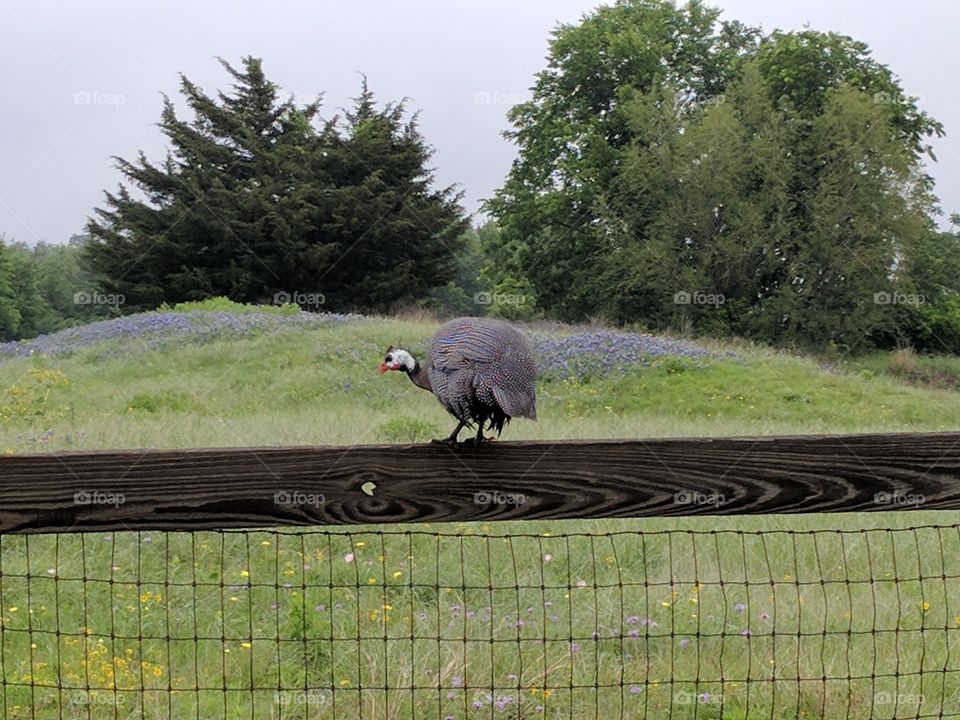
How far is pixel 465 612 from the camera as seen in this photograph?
3.25m

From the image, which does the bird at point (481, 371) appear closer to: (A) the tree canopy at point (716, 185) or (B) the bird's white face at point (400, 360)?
(B) the bird's white face at point (400, 360)

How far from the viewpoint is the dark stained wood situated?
6.64 ft

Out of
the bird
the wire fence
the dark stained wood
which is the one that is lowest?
the wire fence

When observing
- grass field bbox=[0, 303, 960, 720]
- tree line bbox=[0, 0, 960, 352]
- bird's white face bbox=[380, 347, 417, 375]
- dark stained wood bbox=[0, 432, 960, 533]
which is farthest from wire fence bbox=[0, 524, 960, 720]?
tree line bbox=[0, 0, 960, 352]

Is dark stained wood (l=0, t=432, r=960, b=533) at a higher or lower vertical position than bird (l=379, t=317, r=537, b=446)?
lower

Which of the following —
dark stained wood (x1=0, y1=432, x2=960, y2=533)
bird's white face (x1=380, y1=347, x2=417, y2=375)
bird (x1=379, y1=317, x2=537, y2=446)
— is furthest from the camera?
bird's white face (x1=380, y1=347, x2=417, y2=375)

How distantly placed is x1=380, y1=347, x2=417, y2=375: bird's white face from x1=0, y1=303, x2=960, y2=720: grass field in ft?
1.72

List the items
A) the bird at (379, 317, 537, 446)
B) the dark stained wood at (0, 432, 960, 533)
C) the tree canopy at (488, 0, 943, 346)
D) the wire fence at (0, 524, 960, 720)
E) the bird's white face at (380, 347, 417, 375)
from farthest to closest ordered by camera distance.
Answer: the tree canopy at (488, 0, 943, 346) < the wire fence at (0, 524, 960, 720) < the bird's white face at (380, 347, 417, 375) < the bird at (379, 317, 537, 446) < the dark stained wood at (0, 432, 960, 533)

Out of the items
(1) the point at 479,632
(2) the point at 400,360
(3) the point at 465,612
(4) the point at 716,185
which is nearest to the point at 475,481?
(2) the point at 400,360

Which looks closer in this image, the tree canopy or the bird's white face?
the bird's white face

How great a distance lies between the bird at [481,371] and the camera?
2.39 metres

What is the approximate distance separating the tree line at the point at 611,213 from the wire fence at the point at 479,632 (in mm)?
22074

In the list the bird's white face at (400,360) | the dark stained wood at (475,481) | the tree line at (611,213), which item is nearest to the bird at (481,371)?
the dark stained wood at (475,481)

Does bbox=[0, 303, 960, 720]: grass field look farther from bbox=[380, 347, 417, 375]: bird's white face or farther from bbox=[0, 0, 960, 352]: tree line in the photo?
bbox=[0, 0, 960, 352]: tree line
